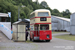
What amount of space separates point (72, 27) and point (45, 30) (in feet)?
79.4

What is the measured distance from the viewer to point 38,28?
23.6 meters

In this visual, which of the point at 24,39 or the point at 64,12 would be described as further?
the point at 64,12

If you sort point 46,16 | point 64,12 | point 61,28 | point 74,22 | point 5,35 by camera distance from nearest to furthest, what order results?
1. point 46,16
2. point 5,35
3. point 74,22
4. point 61,28
5. point 64,12

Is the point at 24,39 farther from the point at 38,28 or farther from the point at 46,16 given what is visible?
the point at 46,16

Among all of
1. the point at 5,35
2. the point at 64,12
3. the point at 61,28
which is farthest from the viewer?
the point at 64,12

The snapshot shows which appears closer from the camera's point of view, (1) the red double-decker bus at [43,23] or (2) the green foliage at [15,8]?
(1) the red double-decker bus at [43,23]

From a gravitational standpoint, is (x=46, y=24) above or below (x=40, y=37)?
above

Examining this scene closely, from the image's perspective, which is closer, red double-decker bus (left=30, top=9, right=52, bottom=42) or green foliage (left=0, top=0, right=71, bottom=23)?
red double-decker bus (left=30, top=9, right=52, bottom=42)

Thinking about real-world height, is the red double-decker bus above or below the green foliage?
below

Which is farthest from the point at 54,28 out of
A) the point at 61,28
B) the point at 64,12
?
the point at 64,12

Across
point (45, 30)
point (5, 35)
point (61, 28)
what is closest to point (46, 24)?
point (45, 30)

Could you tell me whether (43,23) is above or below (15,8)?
below

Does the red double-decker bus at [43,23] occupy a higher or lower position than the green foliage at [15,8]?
lower

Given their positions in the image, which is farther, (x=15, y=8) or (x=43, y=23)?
(x=15, y=8)
